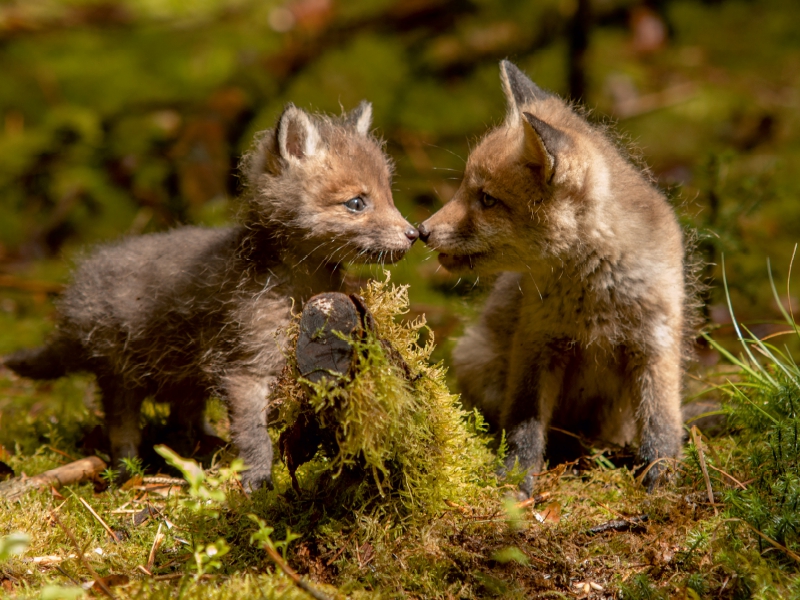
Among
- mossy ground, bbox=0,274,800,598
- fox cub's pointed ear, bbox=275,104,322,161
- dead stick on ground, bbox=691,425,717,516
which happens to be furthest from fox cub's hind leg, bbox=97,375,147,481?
dead stick on ground, bbox=691,425,717,516

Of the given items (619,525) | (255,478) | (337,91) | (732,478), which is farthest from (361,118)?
(337,91)

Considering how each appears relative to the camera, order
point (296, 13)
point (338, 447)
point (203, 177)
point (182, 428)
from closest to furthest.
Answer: point (338, 447), point (182, 428), point (203, 177), point (296, 13)

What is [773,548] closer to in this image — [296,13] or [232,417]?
[232,417]

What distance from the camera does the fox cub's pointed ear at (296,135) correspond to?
14.4 feet

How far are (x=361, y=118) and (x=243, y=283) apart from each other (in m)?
1.40

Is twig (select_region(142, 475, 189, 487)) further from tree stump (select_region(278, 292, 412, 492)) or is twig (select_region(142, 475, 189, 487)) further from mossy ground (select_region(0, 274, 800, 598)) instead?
tree stump (select_region(278, 292, 412, 492))

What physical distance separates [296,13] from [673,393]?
27.6ft

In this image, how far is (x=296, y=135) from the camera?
14.8 ft

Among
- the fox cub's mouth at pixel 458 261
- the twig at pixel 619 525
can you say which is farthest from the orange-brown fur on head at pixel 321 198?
the twig at pixel 619 525

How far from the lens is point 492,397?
491 cm

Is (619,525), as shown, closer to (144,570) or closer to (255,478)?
(255,478)

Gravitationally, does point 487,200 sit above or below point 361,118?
below

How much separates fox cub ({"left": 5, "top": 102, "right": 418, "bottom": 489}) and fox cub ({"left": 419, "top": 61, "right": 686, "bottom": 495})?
544mm

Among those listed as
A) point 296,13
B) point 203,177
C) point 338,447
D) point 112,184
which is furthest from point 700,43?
point 338,447
